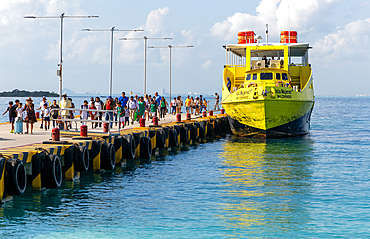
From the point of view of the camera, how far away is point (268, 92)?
28250 millimetres

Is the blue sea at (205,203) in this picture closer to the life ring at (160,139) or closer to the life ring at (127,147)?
the life ring at (127,147)

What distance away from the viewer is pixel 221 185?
16.2 m

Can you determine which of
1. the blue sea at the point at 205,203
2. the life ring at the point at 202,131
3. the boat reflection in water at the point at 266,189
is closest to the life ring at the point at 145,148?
the blue sea at the point at 205,203

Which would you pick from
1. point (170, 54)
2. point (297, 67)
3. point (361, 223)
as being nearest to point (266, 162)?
→ point (361, 223)

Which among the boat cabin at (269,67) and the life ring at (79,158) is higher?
the boat cabin at (269,67)

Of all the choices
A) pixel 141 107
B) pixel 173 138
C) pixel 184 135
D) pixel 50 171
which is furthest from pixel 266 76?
pixel 50 171

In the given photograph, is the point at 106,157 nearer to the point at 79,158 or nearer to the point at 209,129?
the point at 79,158

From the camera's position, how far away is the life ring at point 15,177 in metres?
12.2

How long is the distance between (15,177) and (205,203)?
5.06 metres

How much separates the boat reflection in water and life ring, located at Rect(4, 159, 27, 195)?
209 inches

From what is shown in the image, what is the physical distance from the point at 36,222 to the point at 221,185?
6.77m

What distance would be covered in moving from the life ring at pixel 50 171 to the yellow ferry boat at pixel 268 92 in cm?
1638

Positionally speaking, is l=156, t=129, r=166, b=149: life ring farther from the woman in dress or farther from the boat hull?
the boat hull

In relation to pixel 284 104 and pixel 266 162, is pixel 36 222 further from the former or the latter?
pixel 284 104
